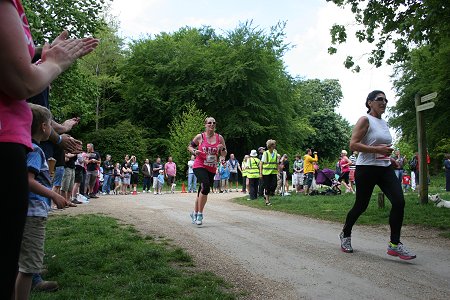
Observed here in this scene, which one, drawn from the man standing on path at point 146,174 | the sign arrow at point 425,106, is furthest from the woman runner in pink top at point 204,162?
the man standing on path at point 146,174

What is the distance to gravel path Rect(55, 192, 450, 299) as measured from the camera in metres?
4.46

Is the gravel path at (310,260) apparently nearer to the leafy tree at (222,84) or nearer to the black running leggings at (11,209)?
the black running leggings at (11,209)

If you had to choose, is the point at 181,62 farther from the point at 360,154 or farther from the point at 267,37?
the point at 360,154

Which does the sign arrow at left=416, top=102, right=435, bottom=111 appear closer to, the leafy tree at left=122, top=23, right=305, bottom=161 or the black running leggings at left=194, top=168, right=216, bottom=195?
the black running leggings at left=194, top=168, right=216, bottom=195

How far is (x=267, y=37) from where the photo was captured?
45.9 meters

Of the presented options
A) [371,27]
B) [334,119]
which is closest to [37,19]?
[371,27]

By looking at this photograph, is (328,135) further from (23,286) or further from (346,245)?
(23,286)

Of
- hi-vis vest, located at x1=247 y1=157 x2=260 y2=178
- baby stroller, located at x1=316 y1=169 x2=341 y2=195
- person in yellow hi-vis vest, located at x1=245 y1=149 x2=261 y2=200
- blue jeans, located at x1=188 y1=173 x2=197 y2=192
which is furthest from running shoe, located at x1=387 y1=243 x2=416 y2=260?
blue jeans, located at x1=188 y1=173 x2=197 y2=192

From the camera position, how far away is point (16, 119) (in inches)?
75.7

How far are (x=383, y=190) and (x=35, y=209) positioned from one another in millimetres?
4516

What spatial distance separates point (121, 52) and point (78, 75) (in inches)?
728

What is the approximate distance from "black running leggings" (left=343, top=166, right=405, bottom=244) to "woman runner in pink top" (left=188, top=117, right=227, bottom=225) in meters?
3.59

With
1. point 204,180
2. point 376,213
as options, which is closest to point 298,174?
point 376,213

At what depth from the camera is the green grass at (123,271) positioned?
164 inches
